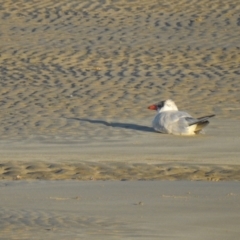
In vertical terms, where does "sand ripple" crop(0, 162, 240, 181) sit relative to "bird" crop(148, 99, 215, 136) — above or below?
below

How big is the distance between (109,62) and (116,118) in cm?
417

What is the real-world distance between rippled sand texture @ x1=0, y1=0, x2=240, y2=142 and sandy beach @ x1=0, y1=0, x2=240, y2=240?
25 mm

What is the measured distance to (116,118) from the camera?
1202cm

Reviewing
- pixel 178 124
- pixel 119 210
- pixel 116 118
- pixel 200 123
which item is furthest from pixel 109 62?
pixel 119 210

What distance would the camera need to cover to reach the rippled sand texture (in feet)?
41.1

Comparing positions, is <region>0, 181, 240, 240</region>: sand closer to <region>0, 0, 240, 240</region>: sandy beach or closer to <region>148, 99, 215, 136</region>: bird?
<region>0, 0, 240, 240</region>: sandy beach

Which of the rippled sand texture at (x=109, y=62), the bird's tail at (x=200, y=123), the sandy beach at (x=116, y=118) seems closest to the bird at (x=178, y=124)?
the bird's tail at (x=200, y=123)

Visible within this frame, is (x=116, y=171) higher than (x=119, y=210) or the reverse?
higher

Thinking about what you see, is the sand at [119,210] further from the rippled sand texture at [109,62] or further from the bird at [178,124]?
the rippled sand texture at [109,62]

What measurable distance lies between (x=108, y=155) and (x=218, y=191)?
2197mm

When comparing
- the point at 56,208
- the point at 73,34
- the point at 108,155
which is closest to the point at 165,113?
the point at 108,155

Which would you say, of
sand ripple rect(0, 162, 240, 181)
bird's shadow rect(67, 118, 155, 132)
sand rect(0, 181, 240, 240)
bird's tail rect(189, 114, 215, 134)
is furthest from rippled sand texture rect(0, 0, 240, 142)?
sand rect(0, 181, 240, 240)

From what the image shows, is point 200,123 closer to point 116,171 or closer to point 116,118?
point 116,118

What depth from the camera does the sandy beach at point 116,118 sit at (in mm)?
6512
